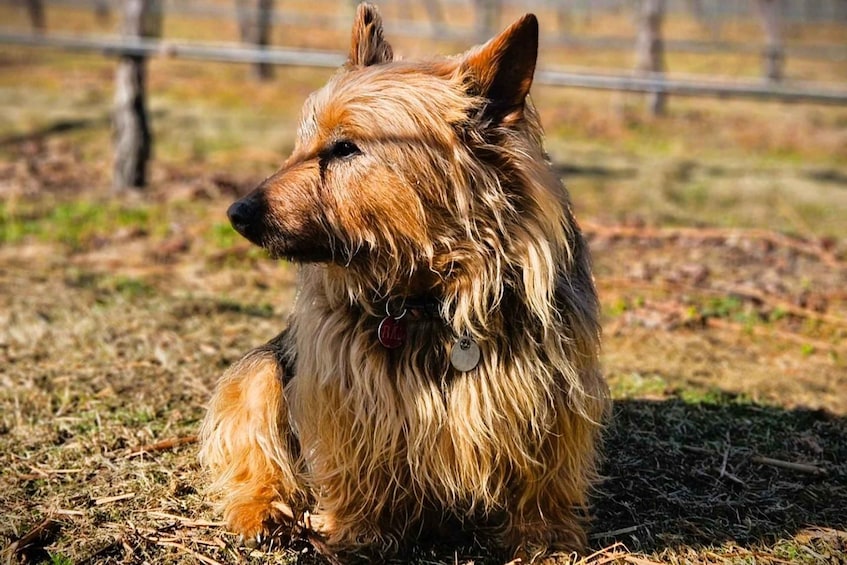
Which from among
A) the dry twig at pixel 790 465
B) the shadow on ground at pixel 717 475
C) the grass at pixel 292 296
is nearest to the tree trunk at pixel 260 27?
the grass at pixel 292 296

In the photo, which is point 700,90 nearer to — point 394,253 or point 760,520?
point 760,520

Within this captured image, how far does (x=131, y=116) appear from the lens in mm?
8211

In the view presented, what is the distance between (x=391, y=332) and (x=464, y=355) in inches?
9.5

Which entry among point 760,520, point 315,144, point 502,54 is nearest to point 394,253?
point 315,144

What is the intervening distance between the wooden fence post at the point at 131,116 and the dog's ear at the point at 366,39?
5.85 metres

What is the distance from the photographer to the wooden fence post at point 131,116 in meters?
8.21

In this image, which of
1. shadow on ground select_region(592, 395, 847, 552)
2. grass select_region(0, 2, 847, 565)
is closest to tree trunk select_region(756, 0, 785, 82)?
grass select_region(0, 2, 847, 565)

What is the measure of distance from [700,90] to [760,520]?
18.1ft

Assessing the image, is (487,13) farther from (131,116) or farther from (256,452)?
(256,452)

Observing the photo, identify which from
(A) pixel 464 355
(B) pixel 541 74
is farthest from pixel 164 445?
(B) pixel 541 74

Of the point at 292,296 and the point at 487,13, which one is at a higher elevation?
the point at 487,13

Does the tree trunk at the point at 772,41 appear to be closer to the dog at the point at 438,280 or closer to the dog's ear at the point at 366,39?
the dog's ear at the point at 366,39

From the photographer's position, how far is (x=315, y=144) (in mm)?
2752

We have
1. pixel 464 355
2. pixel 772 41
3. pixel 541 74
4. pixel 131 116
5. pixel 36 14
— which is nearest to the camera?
pixel 464 355
